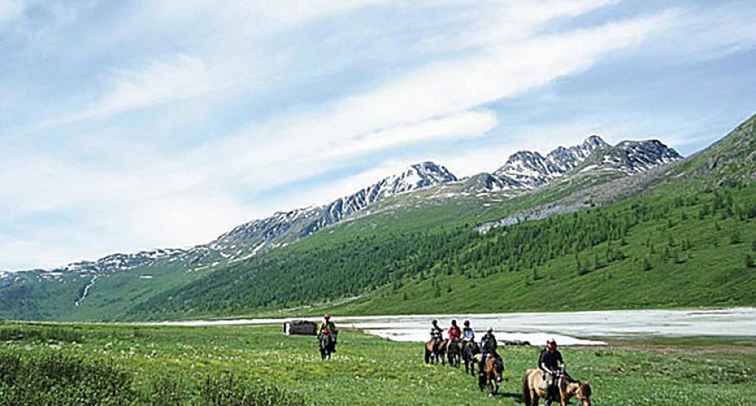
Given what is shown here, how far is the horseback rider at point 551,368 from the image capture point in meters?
26.5

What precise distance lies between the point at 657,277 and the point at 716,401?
16847 cm

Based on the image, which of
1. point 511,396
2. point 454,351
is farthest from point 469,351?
point 511,396

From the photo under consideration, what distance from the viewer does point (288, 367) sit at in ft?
129

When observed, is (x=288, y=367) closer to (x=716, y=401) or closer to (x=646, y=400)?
(x=646, y=400)

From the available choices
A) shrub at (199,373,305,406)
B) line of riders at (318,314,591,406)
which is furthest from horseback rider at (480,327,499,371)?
shrub at (199,373,305,406)

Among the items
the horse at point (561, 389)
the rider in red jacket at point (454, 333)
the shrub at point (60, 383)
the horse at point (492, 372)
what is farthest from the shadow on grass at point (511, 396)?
the shrub at point (60, 383)

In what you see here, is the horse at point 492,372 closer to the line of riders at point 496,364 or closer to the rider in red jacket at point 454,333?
the line of riders at point 496,364

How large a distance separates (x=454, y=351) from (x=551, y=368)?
20.4 m

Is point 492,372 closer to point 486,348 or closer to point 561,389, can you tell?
point 486,348

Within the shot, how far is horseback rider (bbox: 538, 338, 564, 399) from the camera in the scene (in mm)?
26531

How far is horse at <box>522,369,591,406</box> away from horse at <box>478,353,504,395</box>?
5.22 m

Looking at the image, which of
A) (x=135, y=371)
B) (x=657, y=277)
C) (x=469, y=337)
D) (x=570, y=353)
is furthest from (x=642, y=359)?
(x=657, y=277)

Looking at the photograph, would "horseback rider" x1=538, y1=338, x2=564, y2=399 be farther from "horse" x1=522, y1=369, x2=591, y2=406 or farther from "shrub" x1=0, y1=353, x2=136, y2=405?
"shrub" x1=0, y1=353, x2=136, y2=405

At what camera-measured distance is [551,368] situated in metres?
27.1
